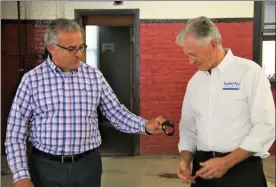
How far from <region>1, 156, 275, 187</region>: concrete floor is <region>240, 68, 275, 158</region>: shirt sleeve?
219 cm

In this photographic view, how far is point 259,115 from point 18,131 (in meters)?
0.90

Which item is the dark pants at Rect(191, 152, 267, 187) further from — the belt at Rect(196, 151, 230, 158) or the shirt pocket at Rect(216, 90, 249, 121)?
the shirt pocket at Rect(216, 90, 249, 121)

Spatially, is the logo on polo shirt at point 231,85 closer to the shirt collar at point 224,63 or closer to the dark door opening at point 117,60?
the shirt collar at point 224,63

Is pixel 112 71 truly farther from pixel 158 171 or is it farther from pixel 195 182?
pixel 195 182

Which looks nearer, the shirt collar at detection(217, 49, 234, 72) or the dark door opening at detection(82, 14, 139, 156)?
the shirt collar at detection(217, 49, 234, 72)

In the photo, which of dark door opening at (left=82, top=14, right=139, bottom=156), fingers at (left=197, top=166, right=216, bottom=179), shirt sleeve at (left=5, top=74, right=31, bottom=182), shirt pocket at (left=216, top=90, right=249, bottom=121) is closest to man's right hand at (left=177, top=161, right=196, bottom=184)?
fingers at (left=197, top=166, right=216, bottom=179)

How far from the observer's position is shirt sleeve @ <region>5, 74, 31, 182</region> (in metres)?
1.43

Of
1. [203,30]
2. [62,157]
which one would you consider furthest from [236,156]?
[62,157]

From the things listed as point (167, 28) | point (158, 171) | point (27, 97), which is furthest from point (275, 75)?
point (27, 97)

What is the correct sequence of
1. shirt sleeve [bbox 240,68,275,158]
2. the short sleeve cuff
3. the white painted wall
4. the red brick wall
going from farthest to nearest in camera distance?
the red brick wall, the white painted wall, the short sleeve cuff, shirt sleeve [bbox 240,68,275,158]

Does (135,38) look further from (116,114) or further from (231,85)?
(231,85)

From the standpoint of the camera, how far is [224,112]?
131 cm

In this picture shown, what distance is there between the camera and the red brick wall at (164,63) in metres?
4.14

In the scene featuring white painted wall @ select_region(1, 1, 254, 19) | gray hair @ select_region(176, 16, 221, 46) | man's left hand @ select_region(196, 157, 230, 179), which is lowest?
man's left hand @ select_region(196, 157, 230, 179)
